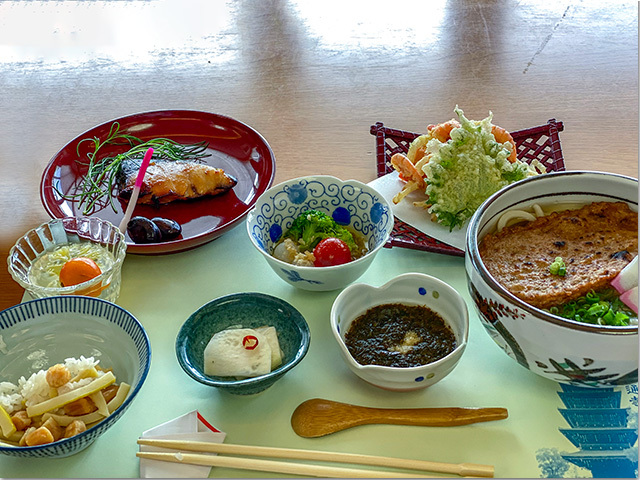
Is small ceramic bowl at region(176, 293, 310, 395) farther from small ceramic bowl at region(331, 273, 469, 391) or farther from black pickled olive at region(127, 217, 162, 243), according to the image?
black pickled olive at region(127, 217, 162, 243)

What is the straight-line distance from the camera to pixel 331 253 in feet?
4.33

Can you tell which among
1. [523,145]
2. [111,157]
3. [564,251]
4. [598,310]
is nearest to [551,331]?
[598,310]

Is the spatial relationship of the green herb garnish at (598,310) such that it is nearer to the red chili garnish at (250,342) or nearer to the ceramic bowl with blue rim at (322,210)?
the ceramic bowl with blue rim at (322,210)

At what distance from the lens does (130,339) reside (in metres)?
1.16

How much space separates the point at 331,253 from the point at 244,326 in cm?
23

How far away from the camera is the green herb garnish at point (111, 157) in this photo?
161cm

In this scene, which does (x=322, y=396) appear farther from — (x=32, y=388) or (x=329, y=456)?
(x=32, y=388)

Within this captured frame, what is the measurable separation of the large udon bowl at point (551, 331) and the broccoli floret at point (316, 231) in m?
0.32

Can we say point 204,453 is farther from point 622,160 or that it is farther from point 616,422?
point 622,160

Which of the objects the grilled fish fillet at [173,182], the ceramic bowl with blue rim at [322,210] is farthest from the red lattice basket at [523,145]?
the grilled fish fillet at [173,182]

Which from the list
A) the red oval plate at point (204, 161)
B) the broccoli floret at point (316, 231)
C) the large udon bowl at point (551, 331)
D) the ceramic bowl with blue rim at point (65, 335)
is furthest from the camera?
the red oval plate at point (204, 161)

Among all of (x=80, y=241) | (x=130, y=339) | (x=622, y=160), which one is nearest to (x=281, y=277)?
(x=130, y=339)

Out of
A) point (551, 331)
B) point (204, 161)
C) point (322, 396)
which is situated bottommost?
point (322, 396)

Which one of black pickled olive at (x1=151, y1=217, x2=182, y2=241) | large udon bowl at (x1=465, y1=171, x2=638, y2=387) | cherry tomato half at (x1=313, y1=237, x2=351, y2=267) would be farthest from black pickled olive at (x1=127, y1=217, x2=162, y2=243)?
large udon bowl at (x1=465, y1=171, x2=638, y2=387)
